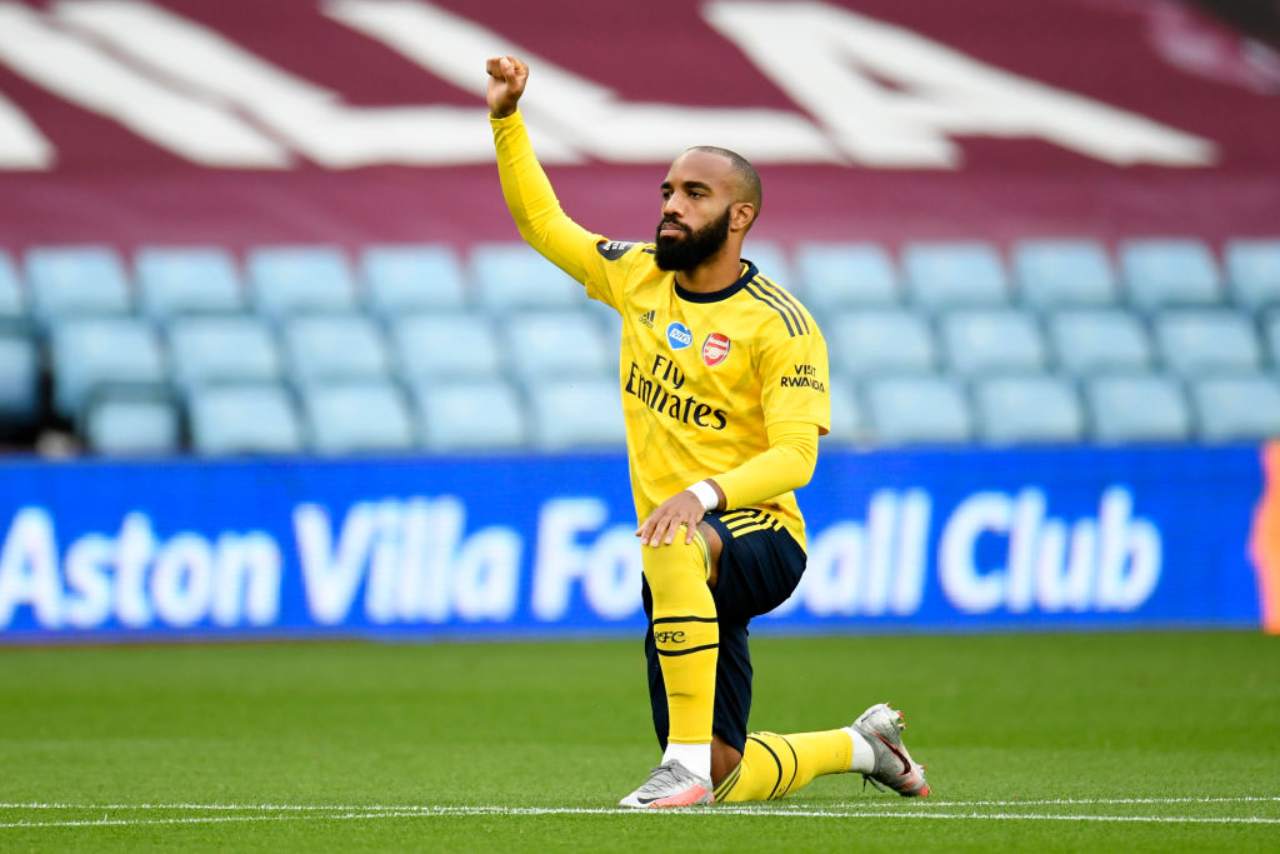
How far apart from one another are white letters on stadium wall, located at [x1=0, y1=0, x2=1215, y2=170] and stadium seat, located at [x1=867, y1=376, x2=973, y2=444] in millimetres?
3184

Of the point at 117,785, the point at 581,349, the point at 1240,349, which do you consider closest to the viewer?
the point at 117,785

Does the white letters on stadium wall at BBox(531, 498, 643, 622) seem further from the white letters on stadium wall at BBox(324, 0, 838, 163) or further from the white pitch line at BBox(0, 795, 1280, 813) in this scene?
the white pitch line at BBox(0, 795, 1280, 813)

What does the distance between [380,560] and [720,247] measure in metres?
6.54

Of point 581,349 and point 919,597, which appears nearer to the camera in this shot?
point 919,597

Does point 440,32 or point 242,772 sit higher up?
point 440,32

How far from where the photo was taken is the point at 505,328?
1458 cm

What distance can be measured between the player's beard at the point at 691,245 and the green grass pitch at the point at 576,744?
1.49 metres

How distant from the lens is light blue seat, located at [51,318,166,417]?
13477 mm

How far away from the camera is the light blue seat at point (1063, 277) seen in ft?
51.4

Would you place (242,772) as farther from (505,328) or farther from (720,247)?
(505,328)

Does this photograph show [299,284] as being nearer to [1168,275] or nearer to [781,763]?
[1168,275]

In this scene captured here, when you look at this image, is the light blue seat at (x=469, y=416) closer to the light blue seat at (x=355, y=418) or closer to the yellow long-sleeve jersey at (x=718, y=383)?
the light blue seat at (x=355, y=418)

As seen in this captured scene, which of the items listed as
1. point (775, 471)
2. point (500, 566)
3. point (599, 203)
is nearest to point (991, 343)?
point (599, 203)

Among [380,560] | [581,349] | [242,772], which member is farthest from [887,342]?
[242,772]
